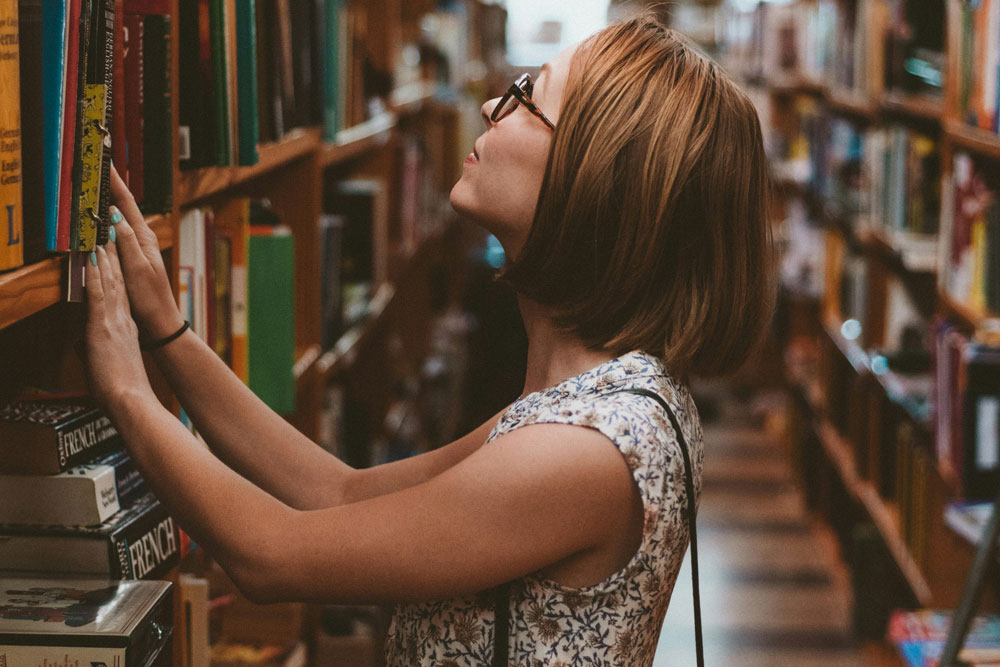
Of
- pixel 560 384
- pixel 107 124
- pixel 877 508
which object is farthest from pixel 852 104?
pixel 107 124

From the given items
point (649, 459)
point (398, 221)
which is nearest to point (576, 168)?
point (649, 459)

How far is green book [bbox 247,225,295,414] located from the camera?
1.67 metres

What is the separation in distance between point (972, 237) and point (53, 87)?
211 cm

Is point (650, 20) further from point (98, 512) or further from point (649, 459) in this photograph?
point (98, 512)

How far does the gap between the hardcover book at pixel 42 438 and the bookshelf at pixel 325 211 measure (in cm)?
9

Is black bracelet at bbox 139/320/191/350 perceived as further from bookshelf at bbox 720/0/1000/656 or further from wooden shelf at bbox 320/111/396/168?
bookshelf at bbox 720/0/1000/656

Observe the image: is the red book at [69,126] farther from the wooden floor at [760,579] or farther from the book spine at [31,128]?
the wooden floor at [760,579]

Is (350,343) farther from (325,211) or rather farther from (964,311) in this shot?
(964,311)

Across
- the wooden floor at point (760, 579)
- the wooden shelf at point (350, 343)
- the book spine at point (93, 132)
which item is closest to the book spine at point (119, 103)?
the book spine at point (93, 132)

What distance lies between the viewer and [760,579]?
4.06m

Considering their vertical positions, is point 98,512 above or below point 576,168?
below

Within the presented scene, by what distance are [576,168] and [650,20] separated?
0.72ft

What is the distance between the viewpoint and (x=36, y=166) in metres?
0.88

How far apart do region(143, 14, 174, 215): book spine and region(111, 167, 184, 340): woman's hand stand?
76mm
